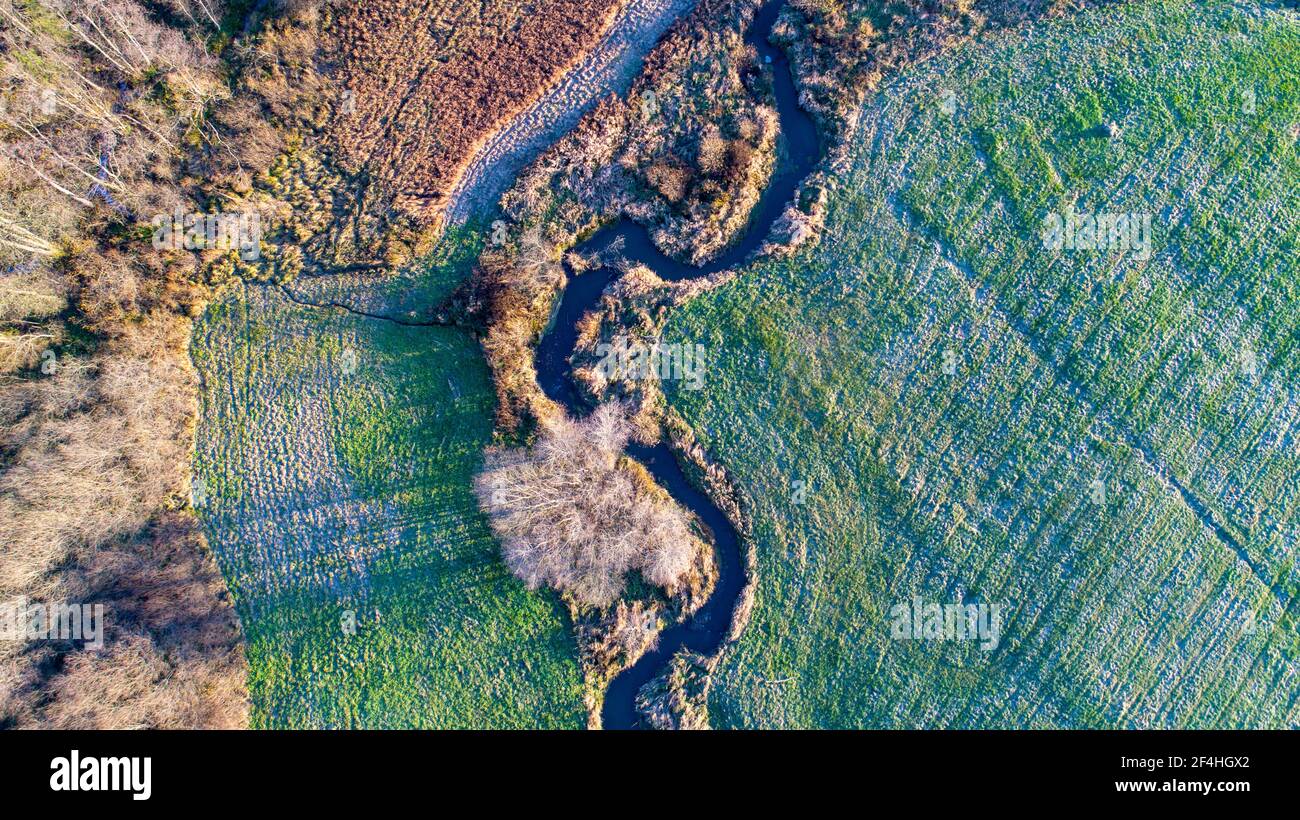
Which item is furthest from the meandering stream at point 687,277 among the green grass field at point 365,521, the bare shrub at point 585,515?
the green grass field at point 365,521

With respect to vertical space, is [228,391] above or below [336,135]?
below

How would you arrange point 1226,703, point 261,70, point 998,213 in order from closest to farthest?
1. point 1226,703
2. point 998,213
3. point 261,70

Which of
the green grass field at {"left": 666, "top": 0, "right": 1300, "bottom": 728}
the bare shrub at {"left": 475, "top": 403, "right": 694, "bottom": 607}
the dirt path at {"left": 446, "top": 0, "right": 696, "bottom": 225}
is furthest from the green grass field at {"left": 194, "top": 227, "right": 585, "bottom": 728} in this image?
the green grass field at {"left": 666, "top": 0, "right": 1300, "bottom": 728}

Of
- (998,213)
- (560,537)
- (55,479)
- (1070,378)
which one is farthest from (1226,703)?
(55,479)

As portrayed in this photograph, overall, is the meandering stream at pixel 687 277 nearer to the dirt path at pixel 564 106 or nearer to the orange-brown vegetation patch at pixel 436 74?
the dirt path at pixel 564 106

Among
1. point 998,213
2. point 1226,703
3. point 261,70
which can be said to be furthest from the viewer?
point 261,70

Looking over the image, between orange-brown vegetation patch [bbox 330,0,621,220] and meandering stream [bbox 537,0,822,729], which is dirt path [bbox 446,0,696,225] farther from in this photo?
meandering stream [bbox 537,0,822,729]

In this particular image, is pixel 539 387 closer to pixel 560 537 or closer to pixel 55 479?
pixel 560 537

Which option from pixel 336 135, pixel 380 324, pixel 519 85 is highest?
pixel 519 85
